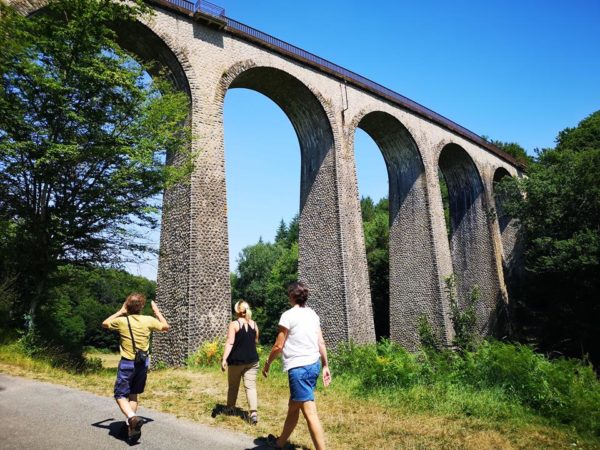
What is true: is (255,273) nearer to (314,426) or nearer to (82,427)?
(82,427)

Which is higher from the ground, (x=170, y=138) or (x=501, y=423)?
(x=170, y=138)

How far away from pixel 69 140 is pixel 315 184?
1092 centimetres

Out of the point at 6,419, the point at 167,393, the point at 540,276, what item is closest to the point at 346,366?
the point at 167,393

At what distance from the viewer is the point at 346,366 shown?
10.9 m

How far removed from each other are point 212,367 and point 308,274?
7338 millimetres

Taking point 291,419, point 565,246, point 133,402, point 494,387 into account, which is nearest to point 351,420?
→ point 291,419

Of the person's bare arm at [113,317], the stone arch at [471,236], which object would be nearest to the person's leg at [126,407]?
the person's bare arm at [113,317]

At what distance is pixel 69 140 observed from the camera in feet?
27.7

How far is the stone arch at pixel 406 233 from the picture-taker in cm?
1967

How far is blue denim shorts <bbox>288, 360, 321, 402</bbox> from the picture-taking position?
3.63 meters

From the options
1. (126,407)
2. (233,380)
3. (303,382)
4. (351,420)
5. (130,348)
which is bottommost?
(351,420)

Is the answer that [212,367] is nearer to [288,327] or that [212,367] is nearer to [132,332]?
[132,332]

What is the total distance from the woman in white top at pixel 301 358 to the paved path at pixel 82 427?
0.89 m

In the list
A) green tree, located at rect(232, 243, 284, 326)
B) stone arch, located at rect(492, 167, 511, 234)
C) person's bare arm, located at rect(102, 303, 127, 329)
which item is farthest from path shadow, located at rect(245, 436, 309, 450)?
green tree, located at rect(232, 243, 284, 326)
